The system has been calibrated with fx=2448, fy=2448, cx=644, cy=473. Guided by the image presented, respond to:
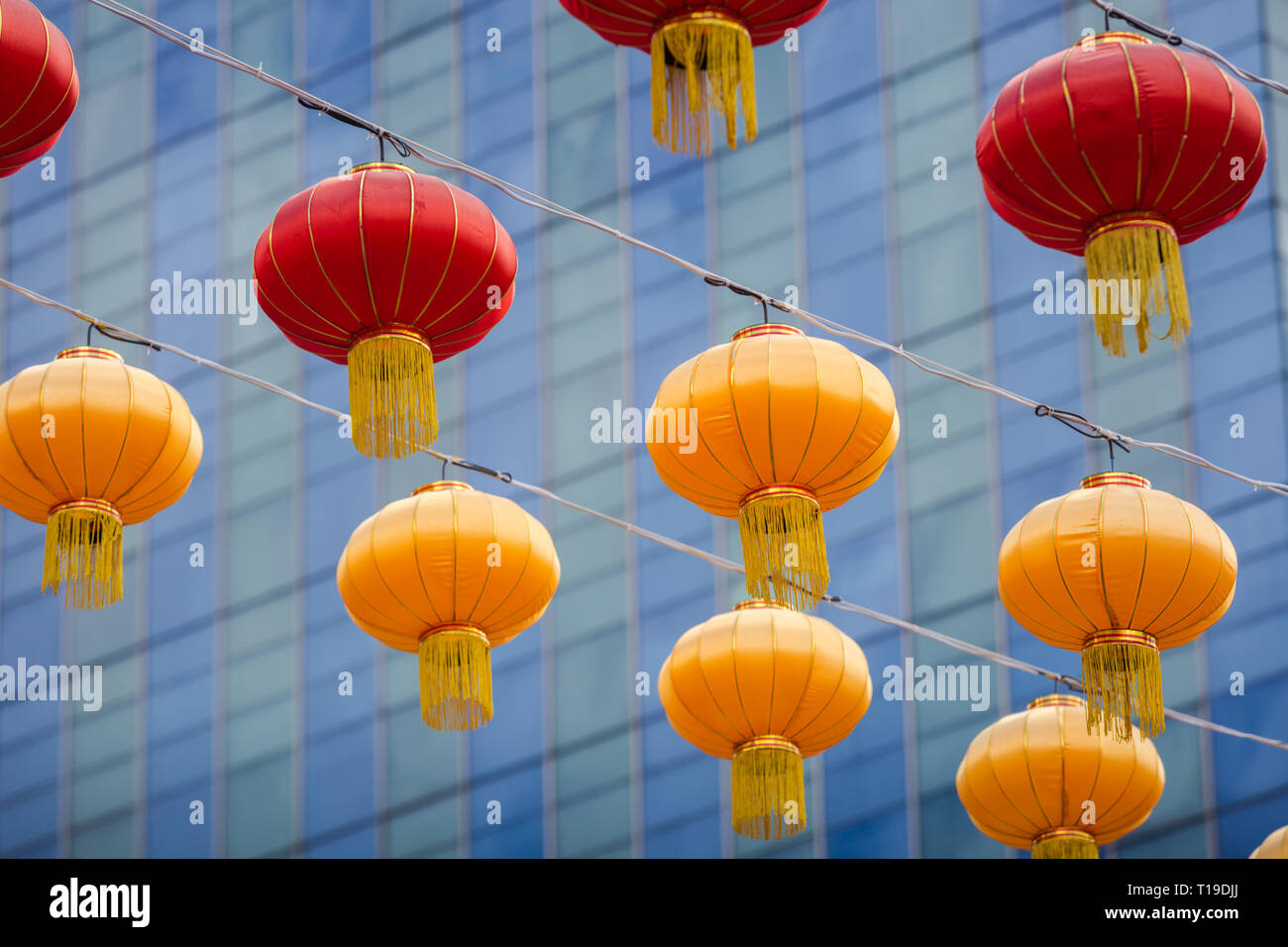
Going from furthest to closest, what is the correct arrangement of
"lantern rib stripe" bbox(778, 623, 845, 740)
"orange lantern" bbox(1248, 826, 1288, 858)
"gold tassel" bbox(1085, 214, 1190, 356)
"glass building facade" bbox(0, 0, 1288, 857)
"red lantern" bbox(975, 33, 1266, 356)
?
1. "glass building facade" bbox(0, 0, 1288, 857)
2. "orange lantern" bbox(1248, 826, 1288, 858)
3. "lantern rib stripe" bbox(778, 623, 845, 740)
4. "gold tassel" bbox(1085, 214, 1190, 356)
5. "red lantern" bbox(975, 33, 1266, 356)

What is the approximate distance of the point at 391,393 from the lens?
9.06 m

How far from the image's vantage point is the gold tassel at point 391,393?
356 inches

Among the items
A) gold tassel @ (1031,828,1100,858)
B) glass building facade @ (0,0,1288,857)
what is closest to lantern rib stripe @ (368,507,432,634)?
gold tassel @ (1031,828,1100,858)

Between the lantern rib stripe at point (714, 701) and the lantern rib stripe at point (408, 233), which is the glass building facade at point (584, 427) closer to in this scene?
the lantern rib stripe at point (714, 701)

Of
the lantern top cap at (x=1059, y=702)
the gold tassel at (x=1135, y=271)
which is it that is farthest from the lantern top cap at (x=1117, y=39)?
the lantern top cap at (x=1059, y=702)

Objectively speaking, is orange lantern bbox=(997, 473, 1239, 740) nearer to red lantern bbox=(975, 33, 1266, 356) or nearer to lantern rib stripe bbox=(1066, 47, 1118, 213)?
red lantern bbox=(975, 33, 1266, 356)

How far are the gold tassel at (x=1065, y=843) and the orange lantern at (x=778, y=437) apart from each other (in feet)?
7.30

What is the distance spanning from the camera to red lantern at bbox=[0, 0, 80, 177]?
25.8ft

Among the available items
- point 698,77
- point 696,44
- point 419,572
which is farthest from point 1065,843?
point 696,44

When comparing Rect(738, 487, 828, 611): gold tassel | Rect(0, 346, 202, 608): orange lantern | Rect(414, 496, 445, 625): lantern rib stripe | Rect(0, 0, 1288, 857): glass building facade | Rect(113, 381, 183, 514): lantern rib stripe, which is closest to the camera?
Rect(738, 487, 828, 611): gold tassel

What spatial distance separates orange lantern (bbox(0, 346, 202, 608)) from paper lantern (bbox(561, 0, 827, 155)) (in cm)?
298

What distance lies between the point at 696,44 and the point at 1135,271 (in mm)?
1882

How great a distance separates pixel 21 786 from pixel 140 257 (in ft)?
14.8

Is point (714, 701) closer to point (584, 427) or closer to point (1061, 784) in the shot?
point (1061, 784)
